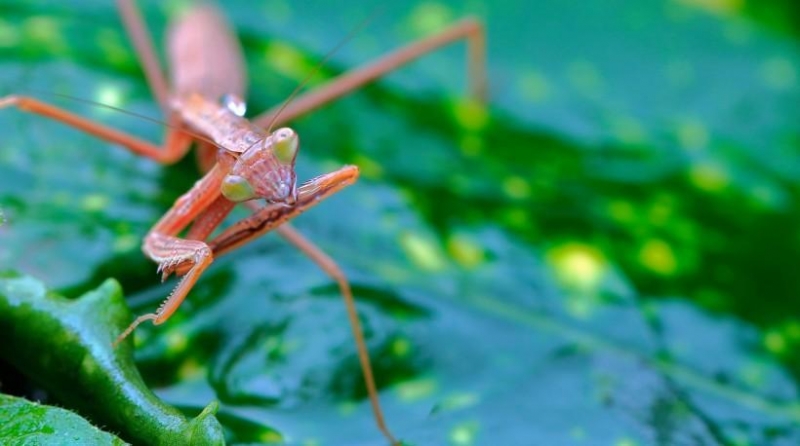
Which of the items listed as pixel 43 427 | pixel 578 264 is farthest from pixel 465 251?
pixel 43 427

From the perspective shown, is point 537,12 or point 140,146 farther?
point 537,12

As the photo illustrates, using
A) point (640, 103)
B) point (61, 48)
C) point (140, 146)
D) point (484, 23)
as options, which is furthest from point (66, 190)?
point (640, 103)

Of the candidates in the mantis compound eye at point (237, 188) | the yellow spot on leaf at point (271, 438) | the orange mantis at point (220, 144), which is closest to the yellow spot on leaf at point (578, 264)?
the orange mantis at point (220, 144)

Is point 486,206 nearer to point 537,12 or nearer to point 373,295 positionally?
point 373,295

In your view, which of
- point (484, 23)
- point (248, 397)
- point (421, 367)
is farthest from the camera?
point (484, 23)

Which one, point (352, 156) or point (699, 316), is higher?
point (352, 156)

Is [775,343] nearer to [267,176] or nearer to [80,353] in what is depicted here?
[267,176]
